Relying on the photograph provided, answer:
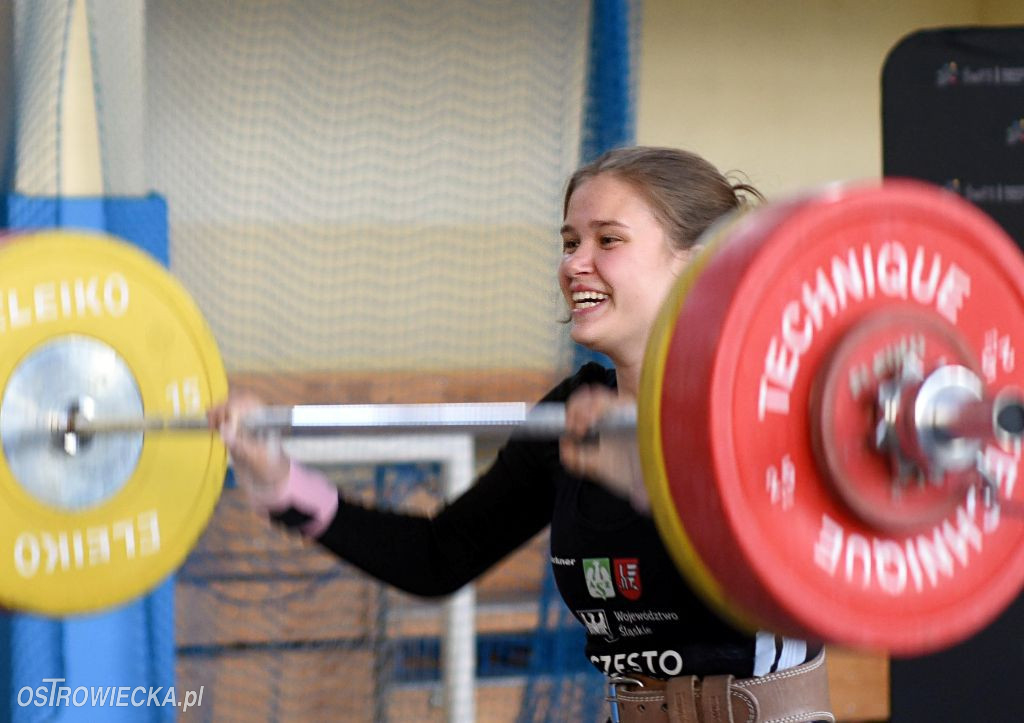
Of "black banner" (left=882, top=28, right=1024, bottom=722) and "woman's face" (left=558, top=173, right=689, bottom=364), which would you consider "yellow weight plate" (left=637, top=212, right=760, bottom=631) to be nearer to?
"woman's face" (left=558, top=173, right=689, bottom=364)

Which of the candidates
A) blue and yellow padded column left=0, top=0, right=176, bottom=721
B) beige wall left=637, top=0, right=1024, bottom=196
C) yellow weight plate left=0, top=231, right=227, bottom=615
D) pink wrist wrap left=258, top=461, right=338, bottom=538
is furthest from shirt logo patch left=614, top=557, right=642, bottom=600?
beige wall left=637, top=0, right=1024, bottom=196

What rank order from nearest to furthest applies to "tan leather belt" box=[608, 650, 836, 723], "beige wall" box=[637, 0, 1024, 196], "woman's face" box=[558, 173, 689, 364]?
1. "tan leather belt" box=[608, 650, 836, 723]
2. "woman's face" box=[558, 173, 689, 364]
3. "beige wall" box=[637, 0, 1024, 196]

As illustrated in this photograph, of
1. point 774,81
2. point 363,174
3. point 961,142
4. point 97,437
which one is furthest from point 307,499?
point 774,81

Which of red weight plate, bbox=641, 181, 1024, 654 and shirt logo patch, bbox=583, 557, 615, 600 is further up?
red weight plate, bbox=641, 181, 1024, 654

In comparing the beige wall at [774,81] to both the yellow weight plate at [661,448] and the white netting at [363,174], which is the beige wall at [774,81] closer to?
the white netting at [363,174]

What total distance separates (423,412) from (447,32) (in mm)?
2287

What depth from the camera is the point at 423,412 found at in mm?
1231

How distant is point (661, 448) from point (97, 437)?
756 millimetres

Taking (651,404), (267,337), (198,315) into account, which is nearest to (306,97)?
(267,337)

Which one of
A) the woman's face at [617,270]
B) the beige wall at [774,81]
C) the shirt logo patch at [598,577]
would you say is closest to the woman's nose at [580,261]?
the woman's face at [617,270]

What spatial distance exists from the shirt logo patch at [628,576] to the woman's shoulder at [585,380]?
25 centimetres

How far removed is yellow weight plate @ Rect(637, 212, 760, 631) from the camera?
0.98 m

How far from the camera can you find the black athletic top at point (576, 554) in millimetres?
1408

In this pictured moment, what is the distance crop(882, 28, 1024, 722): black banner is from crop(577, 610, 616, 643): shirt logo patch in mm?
1191
